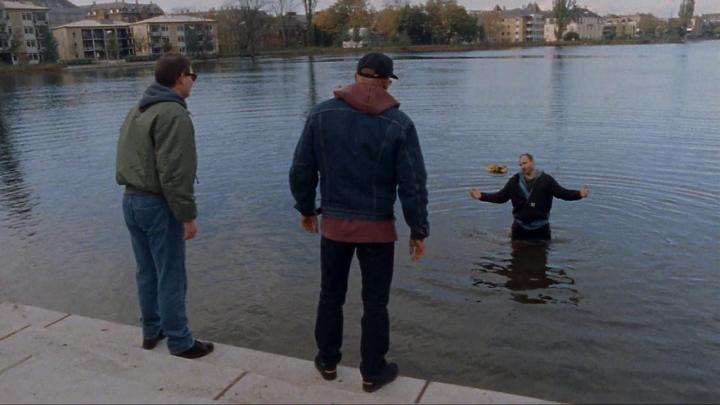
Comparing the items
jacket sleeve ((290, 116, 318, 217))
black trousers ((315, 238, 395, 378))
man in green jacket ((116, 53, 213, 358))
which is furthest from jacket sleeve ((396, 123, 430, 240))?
man in green jacket ((116, 53, 213, 358))

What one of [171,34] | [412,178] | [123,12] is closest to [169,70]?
[412,178]

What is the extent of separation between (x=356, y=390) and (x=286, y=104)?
2668cm

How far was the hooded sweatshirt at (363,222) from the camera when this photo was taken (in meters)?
4.09

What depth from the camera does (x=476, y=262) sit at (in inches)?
342

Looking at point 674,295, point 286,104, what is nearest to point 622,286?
point 674,295

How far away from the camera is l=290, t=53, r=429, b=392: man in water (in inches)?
162

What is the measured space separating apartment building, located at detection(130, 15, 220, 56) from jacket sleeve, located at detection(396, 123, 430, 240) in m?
126

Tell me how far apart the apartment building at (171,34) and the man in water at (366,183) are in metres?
125

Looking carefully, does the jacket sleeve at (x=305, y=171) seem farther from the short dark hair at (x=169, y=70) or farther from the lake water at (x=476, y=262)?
the lake water at (x=476, y=262)

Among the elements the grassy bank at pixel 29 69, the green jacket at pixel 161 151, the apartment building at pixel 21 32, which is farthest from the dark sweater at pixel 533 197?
the apartment building at pixel 21 32

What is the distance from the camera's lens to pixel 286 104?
1190 inches

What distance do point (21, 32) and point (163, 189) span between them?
11542 cm

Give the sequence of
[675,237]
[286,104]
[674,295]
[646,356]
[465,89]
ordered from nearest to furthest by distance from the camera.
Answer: [646,356]
[674,295]
[675,237]
[286,104]
[465,89]

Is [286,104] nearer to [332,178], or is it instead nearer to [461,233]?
[461,233]
